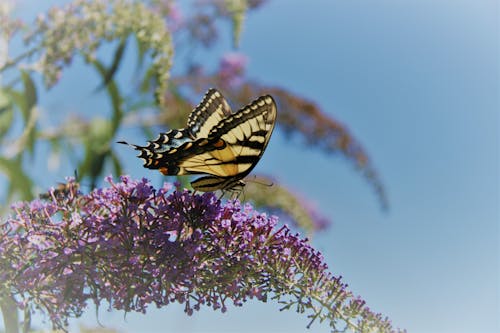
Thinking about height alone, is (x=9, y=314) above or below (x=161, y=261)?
below

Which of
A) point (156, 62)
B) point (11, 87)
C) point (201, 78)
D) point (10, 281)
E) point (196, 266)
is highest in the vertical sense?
point (201, 78)

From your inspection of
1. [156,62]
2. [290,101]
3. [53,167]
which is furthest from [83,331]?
[290,101]

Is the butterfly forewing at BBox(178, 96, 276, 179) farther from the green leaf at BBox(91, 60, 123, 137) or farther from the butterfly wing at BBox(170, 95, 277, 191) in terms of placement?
the green leaf at BBox(91, 60, 123, 137)

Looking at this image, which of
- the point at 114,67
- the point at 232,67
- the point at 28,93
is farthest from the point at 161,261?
the point at 232,67

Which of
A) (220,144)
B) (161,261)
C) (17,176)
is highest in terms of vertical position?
(220,144)

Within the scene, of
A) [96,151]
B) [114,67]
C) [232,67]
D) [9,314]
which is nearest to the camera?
[9,314]

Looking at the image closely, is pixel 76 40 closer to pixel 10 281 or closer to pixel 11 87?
pixel 11 87

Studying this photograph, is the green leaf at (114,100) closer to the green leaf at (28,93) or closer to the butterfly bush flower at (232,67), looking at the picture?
the green leaf at (28,93)

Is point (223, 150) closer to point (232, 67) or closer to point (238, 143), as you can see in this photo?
point (238, 143)
